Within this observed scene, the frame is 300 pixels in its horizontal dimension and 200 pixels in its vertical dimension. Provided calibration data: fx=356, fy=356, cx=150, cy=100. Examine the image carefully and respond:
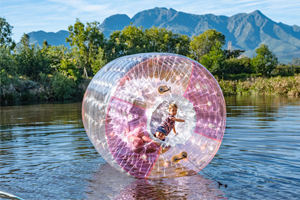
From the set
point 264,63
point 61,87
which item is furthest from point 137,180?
point 264,63

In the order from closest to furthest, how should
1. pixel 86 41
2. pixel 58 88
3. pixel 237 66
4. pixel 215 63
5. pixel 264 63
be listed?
pixel 58 88, pixel 86 41, pixel 215 63, pixel 264 63, pixel 237 66

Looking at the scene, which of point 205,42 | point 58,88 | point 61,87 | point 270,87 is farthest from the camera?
point 205,42

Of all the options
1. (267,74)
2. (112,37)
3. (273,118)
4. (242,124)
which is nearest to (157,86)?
(242,124)

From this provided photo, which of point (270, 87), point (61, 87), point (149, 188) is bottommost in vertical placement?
point (149, 188)

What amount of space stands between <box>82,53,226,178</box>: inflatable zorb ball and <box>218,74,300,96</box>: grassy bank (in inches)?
1091

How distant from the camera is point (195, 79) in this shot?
708cm

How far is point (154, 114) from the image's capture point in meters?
6.64

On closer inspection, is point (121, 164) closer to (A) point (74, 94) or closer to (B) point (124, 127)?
(B) point (124, 127)

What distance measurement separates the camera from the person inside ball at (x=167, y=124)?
6625 millimetres

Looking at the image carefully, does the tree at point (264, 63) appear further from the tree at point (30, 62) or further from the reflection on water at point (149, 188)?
the reflection on water at point (149, 188)

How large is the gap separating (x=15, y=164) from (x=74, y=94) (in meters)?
35.6

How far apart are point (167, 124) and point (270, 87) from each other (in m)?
33.4

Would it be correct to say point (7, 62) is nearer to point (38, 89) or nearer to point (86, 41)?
point (38, 89)

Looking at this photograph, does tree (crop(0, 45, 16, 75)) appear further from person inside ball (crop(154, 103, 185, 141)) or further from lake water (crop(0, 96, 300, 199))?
person inside ball (crop(154, 103, 185, 141))
